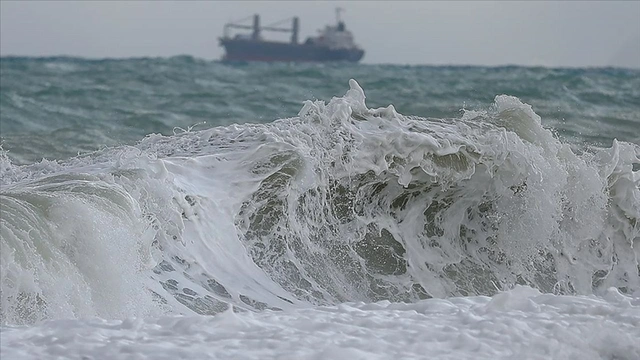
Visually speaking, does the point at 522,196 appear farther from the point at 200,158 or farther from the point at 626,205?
the point at 200,158

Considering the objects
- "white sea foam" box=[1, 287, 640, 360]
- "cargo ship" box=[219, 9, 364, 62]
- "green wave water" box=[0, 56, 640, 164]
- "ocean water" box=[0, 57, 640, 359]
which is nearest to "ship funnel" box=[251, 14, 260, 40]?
"cargo ship" box=[219, 9, 364, 62]

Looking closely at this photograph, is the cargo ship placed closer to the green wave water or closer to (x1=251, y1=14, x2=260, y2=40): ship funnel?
(x1=251, y1=14, x2=260, y2=40): ship funnel

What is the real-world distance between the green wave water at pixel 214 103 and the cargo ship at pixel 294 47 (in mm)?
17586

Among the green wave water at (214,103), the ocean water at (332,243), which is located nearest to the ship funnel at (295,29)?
the green wave water at (214,103)

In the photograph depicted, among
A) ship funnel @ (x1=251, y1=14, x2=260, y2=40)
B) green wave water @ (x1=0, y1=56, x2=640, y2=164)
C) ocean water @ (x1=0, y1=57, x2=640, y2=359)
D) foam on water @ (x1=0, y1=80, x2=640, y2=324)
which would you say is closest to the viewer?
ocean water @ (x1=0, y1=57, x2=640, y2=359)

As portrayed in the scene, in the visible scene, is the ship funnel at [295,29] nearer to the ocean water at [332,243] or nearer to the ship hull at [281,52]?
the ship hull at [281,52]

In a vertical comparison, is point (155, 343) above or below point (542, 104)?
below

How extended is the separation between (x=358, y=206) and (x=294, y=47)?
33.7m

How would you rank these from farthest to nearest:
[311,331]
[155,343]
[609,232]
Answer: [609,232]
[311,331]
[155,343]

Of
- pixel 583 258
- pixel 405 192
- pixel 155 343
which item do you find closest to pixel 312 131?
pixel 405 192

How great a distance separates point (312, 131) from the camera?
5.07 meters

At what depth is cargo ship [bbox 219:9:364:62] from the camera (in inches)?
1444

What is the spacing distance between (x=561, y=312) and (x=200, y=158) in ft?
7.27

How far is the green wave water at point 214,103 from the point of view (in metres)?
9.20
